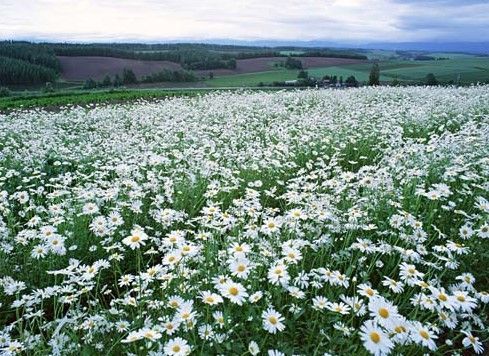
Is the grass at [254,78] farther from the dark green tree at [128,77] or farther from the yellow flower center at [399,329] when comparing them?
the yellow flower center at [399,329]

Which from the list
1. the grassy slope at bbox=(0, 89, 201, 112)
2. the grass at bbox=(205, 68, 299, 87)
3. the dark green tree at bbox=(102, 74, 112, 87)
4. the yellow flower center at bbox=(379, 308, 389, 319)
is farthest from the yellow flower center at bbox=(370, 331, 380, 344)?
the dark green tree at bbox=(102, 74, 112, 87)

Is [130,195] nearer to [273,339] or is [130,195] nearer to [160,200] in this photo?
[160,200]

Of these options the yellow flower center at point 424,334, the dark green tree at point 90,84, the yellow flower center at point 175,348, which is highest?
the yellow flower center at point 424,334

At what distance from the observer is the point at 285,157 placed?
26.3ft

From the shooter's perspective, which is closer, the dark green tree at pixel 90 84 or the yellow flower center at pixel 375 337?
the yellow flower center at pixel 375 337

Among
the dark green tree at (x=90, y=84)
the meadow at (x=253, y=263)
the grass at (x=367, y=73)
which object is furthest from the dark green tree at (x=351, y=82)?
the meadow at (x=253, y=263)

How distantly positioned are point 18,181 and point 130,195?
11.3 ft

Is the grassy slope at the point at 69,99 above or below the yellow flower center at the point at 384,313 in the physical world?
below

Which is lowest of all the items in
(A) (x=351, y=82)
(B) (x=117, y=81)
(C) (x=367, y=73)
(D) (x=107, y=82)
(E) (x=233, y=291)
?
(D) (x=107, y=82)

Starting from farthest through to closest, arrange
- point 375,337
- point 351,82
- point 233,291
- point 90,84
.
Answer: point 90,84 → point 351,82 → point 233,291 → point 375,337

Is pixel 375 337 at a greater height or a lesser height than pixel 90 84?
greater

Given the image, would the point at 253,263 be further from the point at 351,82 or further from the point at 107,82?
the point at 107,82

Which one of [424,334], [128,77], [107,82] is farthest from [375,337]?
[128,77]

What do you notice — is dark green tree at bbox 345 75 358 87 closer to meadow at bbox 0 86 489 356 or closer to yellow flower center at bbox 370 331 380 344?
meadow at bbox 0 86 489 356
